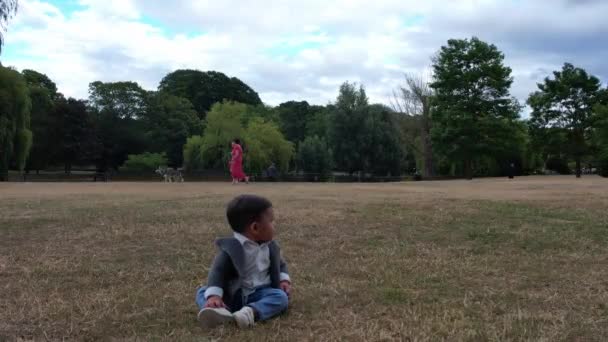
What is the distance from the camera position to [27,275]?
4.33 m

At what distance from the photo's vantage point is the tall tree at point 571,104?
106ft

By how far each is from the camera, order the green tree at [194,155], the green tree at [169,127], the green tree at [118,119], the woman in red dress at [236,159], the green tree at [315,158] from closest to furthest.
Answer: the woman in red dress at [236,159] → the green tree at [194,155] → the green tree at [315,158] → the green tree at [118,119] → the green tree at [169,127]

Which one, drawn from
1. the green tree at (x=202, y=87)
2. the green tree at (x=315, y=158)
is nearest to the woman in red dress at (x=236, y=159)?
the green tree at (x=315, y=158)

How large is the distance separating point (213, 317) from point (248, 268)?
0.40m

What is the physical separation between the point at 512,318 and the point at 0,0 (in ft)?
25.0

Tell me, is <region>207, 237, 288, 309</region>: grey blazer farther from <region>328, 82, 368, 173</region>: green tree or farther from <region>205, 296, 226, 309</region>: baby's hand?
<region>328, 82, 368, 173</region>: green tree

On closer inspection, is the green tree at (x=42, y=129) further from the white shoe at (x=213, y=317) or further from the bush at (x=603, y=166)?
the white shoe at (x=213, y=317)

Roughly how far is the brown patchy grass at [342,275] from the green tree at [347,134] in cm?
3695

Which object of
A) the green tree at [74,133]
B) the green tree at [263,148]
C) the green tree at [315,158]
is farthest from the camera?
the green tree at [74,133]

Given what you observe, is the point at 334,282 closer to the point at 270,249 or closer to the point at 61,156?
the point at 270,249

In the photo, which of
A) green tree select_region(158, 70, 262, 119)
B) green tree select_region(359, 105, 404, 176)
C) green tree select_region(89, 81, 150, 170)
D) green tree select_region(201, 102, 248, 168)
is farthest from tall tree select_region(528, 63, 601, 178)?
green tree select_region(158, 70, 262, 119)

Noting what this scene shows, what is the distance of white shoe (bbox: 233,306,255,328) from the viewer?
115 inches

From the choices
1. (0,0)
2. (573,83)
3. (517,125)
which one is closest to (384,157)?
(517,125)

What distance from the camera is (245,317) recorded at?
2934mm
